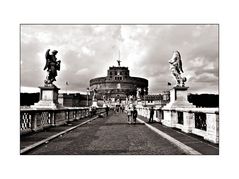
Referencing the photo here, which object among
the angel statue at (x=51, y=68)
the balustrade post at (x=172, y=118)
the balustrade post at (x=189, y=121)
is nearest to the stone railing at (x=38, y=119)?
the angel statue at (x=51, y=68)

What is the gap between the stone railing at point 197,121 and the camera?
891 centimetres

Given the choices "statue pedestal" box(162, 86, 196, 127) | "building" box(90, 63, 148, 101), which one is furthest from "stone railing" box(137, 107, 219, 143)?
"building" box(90, 63, 148, 101)

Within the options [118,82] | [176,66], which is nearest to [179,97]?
[176,66]

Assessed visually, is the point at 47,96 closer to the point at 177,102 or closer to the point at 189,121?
the point at 177,102

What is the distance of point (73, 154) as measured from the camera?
25.1 feet

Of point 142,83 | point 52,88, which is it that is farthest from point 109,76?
point 52,88

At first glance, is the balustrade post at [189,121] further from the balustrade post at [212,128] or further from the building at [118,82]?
Answer: the building at [118,82]

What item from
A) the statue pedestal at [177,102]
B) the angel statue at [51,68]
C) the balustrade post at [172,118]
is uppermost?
the angel statue at [51,68]

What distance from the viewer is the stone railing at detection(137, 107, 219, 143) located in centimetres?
891

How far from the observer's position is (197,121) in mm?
11523

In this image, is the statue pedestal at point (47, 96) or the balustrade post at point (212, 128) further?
the statue pedestal at point (47, 96)

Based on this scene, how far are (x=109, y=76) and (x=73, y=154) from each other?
140663 mm

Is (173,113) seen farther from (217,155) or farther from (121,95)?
→ (121,95)

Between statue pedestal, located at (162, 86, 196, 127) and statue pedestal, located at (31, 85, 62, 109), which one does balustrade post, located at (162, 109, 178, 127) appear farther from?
statue pedestal, located at (31, 85, 62, 109)
